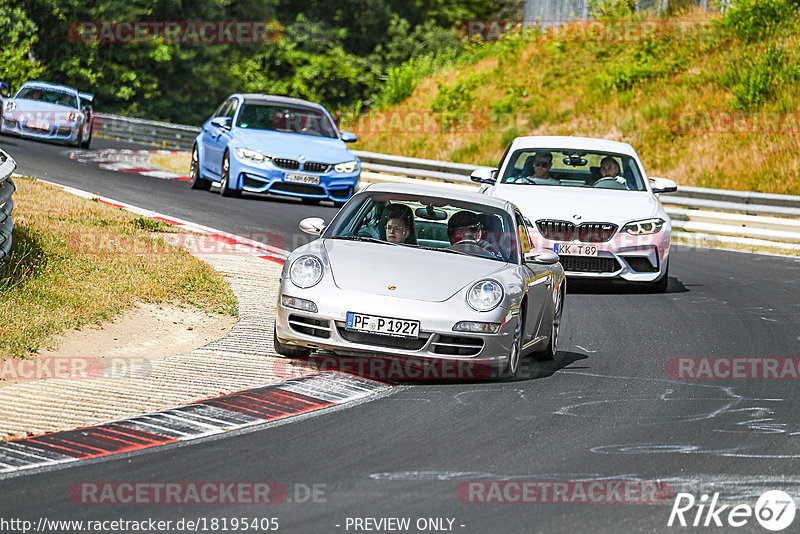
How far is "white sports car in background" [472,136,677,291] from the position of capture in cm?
1315

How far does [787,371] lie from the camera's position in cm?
965

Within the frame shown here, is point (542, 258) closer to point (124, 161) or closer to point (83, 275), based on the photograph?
point (83, 275)

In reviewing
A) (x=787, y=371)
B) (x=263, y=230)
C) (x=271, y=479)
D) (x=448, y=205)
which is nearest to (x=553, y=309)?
(x=448, y=205)

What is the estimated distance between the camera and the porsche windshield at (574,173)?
1430 cm

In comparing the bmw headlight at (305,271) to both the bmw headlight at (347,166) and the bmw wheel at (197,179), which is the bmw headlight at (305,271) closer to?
the bmw headlight at (347,166)

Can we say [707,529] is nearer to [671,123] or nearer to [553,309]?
[553,309]

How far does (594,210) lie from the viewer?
1332 centimetres

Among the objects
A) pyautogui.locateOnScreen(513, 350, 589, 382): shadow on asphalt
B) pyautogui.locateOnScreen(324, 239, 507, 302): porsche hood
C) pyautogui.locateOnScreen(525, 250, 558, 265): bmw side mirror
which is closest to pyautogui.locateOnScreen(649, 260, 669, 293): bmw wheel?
pyautogui.locateOnScreen(513, 350, 589, 382): shadow on asphalt

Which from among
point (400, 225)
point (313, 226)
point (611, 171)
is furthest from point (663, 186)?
point (313, 226)

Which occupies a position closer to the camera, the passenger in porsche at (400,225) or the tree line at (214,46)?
the passenger in porsche at (400,225)

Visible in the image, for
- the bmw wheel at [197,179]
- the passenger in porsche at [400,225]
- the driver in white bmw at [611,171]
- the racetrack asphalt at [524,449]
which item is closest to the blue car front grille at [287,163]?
the bmw wheel at [197,179]

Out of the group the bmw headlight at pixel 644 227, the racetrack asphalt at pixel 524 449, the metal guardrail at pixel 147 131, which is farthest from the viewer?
the metal guardrail at pixel 147 131

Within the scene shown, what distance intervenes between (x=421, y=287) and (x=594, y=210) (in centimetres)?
534

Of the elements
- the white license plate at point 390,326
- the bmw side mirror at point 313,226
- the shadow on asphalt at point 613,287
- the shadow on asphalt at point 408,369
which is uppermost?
the bmw side mirror at point 313,226
